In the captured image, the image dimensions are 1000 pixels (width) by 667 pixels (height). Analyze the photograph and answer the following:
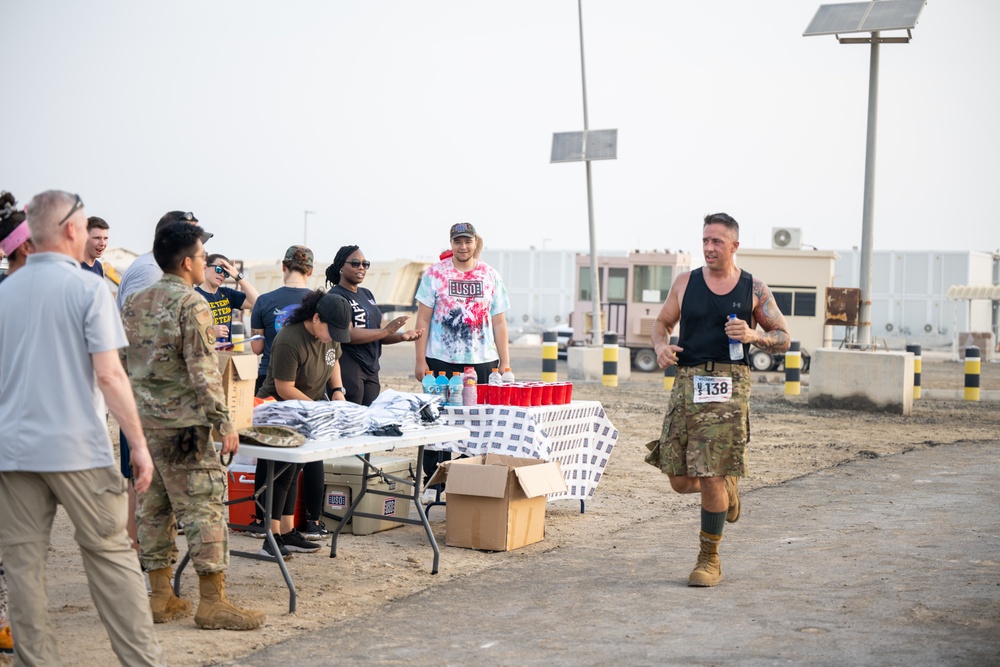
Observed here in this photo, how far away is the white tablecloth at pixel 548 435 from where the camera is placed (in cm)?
815

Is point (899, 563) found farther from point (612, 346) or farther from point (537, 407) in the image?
point (612, 346)

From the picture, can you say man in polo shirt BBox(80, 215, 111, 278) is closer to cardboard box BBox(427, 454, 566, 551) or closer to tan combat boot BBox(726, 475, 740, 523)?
cardboard box BBox(427, 454, 566, 551)

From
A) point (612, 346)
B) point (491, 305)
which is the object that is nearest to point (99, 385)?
point (491, 305)

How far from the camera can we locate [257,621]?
559 centimetres

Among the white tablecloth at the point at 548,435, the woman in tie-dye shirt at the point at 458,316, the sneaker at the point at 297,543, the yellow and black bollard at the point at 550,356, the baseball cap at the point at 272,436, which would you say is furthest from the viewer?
the yellow and black bollard at the point at 550,356

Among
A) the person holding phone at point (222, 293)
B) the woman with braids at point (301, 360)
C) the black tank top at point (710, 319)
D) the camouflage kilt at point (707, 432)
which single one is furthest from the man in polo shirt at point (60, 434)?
the person holding phone at point (222, 293)

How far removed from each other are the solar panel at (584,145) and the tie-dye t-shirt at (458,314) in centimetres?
1430

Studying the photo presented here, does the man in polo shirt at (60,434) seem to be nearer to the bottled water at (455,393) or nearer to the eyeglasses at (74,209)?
the eyeglasses at (74,209)

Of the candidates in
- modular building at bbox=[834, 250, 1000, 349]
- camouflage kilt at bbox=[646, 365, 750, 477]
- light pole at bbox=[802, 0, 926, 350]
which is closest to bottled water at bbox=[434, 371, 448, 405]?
camouflage kilt at bbox=[646, 365, 750, 477]

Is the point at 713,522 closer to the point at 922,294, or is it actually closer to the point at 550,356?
the point at 550,356

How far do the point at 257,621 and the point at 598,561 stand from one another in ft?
8.41

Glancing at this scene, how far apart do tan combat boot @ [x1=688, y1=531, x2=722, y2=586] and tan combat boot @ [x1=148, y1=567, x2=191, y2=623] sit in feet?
9.47

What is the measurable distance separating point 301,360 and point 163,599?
1.87 metres

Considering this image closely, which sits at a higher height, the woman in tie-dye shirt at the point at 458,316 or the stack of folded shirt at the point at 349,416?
the woman in tie-dye shirt at the point at 458,316
